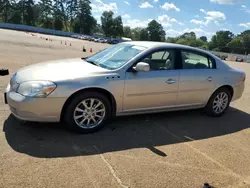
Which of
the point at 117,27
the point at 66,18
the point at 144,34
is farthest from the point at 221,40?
the point at 66,18

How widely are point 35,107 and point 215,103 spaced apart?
391 centimetres

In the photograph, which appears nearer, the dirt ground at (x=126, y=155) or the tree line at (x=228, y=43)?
the dirt ground at (x=126, y=155)

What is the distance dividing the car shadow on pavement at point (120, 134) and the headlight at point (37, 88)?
0.66 metres

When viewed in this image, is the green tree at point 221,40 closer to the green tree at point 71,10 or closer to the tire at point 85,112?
the green tree at point 71,10

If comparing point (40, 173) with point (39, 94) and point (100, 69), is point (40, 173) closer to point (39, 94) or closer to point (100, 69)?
point (39, 94)

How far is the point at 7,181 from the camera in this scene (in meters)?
2.94

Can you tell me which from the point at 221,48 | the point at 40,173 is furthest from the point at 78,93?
the point at 221,48

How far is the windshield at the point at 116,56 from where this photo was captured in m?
4.75

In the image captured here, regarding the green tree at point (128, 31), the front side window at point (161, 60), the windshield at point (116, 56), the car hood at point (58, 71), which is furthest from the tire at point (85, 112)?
the green tree at point (128, 31)

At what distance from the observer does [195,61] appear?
5547 millimetres

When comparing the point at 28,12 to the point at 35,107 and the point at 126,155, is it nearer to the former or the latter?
the point at 35,107

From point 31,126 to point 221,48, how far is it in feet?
426

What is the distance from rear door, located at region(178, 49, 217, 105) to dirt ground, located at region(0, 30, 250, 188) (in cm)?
58

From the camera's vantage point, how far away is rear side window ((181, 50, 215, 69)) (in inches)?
211
